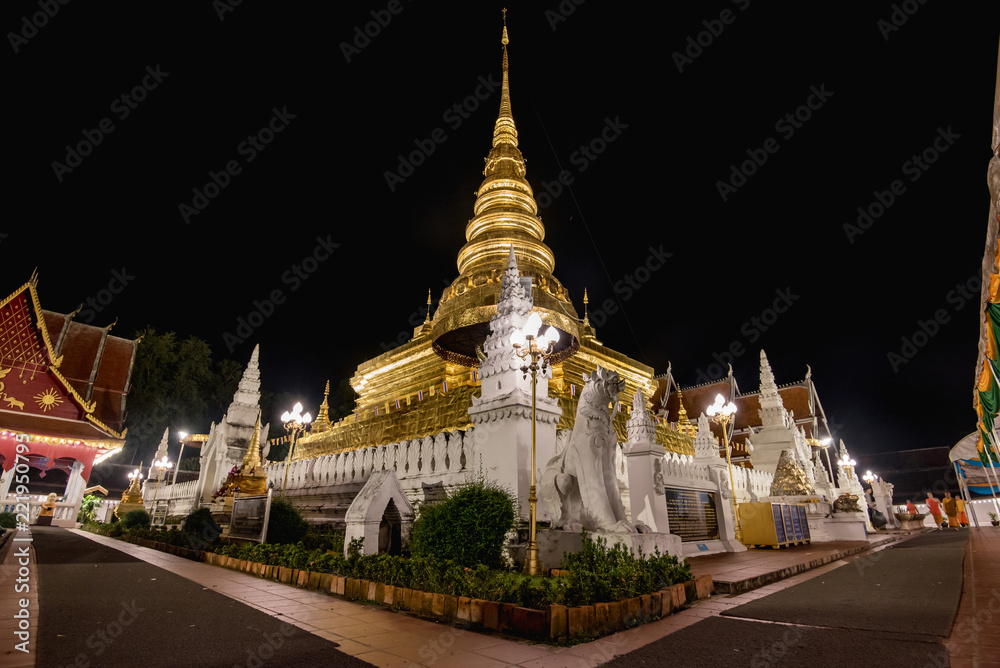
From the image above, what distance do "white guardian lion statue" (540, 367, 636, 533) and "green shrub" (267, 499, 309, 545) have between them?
15.2ft

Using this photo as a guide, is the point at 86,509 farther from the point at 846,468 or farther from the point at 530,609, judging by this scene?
the point at 846,468

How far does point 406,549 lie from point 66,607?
147 inches

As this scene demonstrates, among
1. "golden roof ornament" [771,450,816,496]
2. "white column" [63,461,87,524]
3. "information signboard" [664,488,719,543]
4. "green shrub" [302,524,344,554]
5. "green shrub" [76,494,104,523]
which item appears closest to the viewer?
"green shrub" [302,524,344,554]

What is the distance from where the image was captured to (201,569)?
8.08m

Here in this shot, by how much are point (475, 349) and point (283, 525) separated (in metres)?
7.57

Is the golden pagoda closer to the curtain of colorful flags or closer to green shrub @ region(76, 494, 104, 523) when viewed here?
the curtain of colorful flags

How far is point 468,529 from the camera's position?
18.8 feet

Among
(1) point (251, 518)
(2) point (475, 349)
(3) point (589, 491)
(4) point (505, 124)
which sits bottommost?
(1) point (251, 518)

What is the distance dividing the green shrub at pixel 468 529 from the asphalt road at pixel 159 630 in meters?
1.88

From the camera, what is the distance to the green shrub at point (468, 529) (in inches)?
222

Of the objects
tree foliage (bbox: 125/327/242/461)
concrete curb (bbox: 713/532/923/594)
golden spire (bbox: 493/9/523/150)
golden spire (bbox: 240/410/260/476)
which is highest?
golden spire (bbox: 493/9/523/150)

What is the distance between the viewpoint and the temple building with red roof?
20609 millimetres
